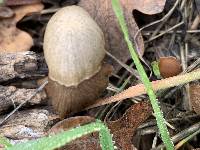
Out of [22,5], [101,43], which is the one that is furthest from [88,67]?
[22,5]

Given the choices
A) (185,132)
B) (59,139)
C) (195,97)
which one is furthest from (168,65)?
(59,139)

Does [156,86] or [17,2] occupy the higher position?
[17,2]

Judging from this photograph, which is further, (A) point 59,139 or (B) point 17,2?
(B) point 17,2

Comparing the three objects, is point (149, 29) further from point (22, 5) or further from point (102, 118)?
point (22, 5)

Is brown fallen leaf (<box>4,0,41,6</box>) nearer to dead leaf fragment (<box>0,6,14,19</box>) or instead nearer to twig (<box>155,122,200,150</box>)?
dead leaf fragment (<box>0,6,14,19</box>)

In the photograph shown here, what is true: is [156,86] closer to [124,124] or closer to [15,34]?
[124,124]
